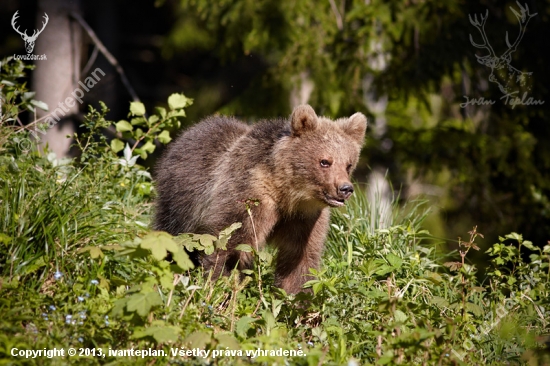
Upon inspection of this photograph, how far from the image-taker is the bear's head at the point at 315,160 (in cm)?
560

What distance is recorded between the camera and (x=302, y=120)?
5.81 metres

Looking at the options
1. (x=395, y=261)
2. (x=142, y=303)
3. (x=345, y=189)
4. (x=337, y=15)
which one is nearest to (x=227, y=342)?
(x=142, y=303)

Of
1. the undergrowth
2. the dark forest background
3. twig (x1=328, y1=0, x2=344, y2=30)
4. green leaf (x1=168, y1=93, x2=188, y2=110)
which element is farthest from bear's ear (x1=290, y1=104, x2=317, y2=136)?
twig (x1=328, y1=0, x2=344, y2=30)

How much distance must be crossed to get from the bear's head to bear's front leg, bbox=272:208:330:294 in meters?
0.20

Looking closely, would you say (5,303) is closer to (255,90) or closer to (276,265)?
(276,265)

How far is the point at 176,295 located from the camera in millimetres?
4582

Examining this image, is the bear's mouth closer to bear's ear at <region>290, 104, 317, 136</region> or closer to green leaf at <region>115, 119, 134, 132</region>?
bear's ear at <region>290, 104, 317, 136</region>

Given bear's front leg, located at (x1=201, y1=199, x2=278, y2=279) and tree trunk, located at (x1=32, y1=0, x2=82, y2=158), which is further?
tree trunk, located at (x1=32, y1=0, x2=82, y2=158)

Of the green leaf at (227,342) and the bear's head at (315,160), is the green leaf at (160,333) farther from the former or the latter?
the bear's head at (315,160)

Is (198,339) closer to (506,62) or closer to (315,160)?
(315,160)

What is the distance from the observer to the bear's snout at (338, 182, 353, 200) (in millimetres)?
5484

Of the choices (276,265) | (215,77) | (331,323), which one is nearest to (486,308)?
(331,323)

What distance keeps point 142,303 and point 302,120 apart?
2591mm

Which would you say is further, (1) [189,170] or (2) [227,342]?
(1) [189,170]
